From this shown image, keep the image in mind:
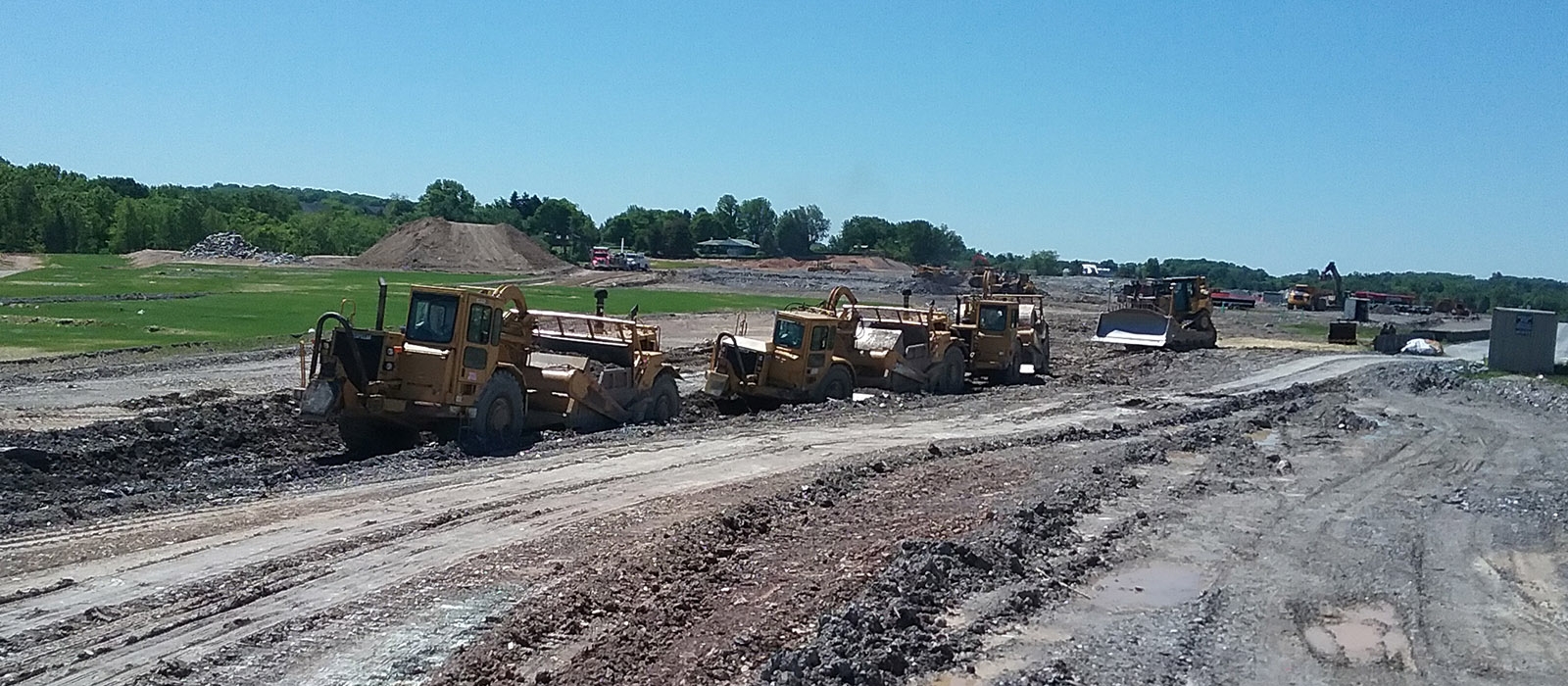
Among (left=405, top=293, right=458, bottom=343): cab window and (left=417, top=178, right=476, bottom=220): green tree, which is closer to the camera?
(left=405, top=293, right=458, bottom=343): cab window

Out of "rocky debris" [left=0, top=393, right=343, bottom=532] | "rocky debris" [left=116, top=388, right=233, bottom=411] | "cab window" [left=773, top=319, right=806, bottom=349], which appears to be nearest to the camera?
"rocky debris" [left=0, top=393, right=343, bottom=532]

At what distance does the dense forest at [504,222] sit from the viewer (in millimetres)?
110812

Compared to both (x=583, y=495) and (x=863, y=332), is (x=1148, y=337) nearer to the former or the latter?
(x=863, y=332)

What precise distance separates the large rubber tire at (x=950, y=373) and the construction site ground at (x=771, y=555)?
635 centimetres

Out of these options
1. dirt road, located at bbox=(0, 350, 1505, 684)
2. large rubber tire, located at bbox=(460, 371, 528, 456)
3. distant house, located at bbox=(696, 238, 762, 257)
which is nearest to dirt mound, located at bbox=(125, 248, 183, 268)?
distant house, located at bbox=(696, 238, 762, 257)

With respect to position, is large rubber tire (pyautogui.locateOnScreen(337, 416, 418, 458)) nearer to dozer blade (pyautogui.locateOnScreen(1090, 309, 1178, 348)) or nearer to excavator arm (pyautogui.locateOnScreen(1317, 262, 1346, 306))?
dozer blade (pyautogui.locateOnScreen(1090, 309, 1178, 348))

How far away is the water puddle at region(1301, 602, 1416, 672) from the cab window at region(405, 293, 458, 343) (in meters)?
10.8

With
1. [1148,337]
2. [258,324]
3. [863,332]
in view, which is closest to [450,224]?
[258,324]

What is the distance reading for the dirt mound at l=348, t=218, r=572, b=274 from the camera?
96312mm

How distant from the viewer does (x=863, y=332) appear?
27078 millimetres

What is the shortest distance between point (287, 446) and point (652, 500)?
700 cm

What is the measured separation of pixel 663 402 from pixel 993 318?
429 inches

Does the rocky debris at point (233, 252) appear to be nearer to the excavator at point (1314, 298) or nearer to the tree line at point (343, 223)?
the tree line at point (343, 223)

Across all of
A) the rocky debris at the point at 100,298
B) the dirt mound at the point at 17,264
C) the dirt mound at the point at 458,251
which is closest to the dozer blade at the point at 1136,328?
the rocky debris at the point at 100,298
